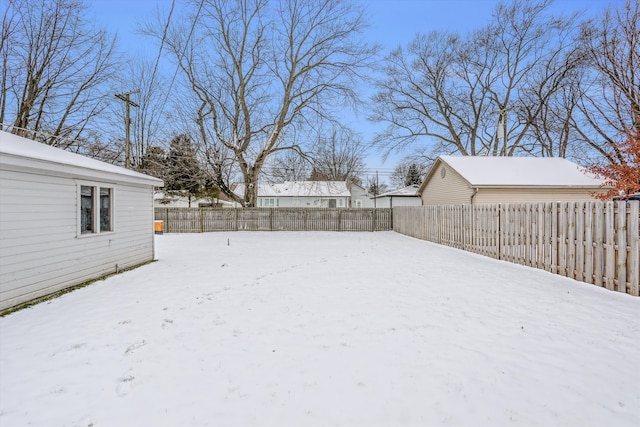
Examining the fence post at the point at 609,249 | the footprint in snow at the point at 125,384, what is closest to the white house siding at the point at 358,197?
the fence post at the point at 609,249

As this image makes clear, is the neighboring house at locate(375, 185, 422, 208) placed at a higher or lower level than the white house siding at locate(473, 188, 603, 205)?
higher

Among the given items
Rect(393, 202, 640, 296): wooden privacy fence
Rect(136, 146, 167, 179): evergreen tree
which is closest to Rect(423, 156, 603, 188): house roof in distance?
Rect(393, 202, 640, 296): wooden privacy fence

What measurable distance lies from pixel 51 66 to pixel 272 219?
1320cm

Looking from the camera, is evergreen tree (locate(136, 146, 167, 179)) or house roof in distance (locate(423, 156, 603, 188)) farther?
evergreen tree (locate(136, 146, 167, 179))

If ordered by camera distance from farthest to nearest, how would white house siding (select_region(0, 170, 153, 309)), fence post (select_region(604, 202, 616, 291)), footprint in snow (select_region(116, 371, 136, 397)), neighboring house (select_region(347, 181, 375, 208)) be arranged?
neighboring house (select_region(347, 181, 375, 208)) < fence post (select_region(604, 202, 616, 291)) < white house siding (select_region(0, 170, 153, 309)) < footprint in snow (select_region(116, 371, 136, 397))

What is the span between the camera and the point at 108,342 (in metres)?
3.51

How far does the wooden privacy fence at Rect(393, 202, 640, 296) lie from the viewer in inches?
195

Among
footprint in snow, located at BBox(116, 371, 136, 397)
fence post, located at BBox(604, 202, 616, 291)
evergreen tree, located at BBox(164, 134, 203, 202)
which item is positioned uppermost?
evergreen tree, located at BBox(164, 134, 203, 202)

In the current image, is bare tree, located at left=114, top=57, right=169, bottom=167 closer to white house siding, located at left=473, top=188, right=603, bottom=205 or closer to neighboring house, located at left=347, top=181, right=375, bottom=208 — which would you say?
white house siding, located at left=473, top=188, right=603, bottom=205

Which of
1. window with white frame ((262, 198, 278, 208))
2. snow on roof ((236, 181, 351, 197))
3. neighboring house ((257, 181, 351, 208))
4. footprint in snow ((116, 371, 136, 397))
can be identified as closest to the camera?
footprint in snow ((116, 371, 136, 397))

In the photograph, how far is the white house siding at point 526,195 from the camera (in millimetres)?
13578

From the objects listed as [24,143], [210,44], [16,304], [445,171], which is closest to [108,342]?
[16,304]

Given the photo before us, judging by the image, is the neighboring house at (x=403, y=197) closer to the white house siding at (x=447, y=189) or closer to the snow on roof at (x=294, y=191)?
the snow on roof at (x=294, y=191)

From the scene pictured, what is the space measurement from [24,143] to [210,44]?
1863cm
